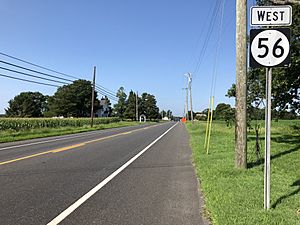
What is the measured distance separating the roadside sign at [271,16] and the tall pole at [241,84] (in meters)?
3.23

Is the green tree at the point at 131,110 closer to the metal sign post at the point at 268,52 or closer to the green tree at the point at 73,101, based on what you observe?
the green tree at the point at 73,101

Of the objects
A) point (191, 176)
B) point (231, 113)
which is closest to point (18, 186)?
point (191, 176)

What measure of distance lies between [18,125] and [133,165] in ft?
93.6

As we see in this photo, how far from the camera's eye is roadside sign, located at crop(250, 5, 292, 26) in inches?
206

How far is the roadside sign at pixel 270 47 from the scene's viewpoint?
5051 millimetres

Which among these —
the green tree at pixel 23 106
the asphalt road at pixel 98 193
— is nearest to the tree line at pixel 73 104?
the green tree at pixel 23 106

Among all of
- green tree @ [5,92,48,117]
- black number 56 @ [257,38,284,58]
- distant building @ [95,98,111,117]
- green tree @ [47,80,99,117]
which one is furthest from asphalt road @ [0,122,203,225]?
Answer: green tree @ [5,92,48,117]

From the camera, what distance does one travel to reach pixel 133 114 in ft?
419

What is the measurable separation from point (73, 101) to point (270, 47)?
10900cm

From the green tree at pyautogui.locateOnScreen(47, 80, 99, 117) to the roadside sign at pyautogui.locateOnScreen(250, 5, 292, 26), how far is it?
354ft

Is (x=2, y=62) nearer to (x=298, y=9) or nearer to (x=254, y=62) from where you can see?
(x=298, y=9)

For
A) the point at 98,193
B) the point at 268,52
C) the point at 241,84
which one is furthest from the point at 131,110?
the point at 268,52

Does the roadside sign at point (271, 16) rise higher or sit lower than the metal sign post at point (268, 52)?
higher

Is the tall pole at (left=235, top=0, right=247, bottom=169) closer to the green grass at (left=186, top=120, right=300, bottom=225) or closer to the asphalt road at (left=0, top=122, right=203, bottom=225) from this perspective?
the green grass at (left=186, top=120, right=300, bottom=225)
